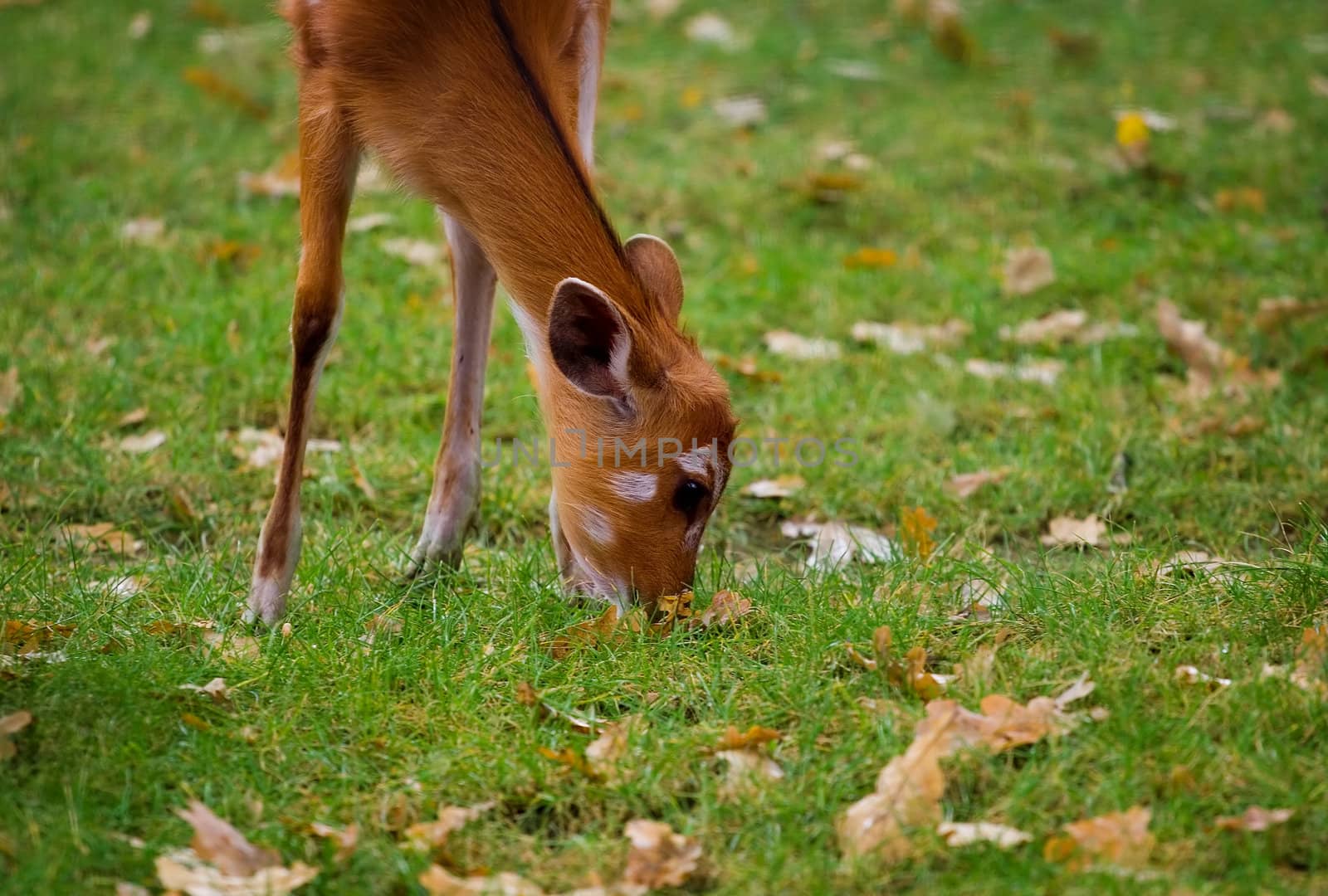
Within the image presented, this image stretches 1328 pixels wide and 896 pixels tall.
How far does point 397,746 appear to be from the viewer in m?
2.99

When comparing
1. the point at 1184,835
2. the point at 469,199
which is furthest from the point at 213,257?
the point at 1184,835

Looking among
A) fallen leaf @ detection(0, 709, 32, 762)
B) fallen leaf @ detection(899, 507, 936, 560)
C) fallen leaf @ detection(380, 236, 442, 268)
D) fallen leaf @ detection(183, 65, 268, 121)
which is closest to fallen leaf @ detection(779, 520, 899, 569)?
fallen leaf @ detection(899, 507, 936, 560)

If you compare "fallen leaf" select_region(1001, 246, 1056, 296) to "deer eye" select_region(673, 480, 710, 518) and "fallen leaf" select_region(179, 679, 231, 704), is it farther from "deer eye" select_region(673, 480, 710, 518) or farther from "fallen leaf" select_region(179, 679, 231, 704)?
"fallen leaf" select_region(179, 679, 231, 704)

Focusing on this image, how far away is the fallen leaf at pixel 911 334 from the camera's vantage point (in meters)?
5.68

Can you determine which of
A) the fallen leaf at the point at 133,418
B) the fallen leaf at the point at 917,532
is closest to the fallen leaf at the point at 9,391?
the fallen leaf at the point at 133,418

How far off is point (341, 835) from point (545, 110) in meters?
1.84

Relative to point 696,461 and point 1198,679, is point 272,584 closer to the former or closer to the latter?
point 696,461

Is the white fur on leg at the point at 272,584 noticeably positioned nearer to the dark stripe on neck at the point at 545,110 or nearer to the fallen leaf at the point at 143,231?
the dark stripe on neck at the point at 545,110

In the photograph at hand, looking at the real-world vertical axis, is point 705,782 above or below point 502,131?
below

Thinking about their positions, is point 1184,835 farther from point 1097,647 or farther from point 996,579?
point 996,579

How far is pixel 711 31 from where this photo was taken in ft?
29.8

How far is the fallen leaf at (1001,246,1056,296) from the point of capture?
6.08 meters

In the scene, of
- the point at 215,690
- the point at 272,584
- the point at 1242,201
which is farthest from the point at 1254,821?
the point at 1242,201

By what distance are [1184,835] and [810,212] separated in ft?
15.1
